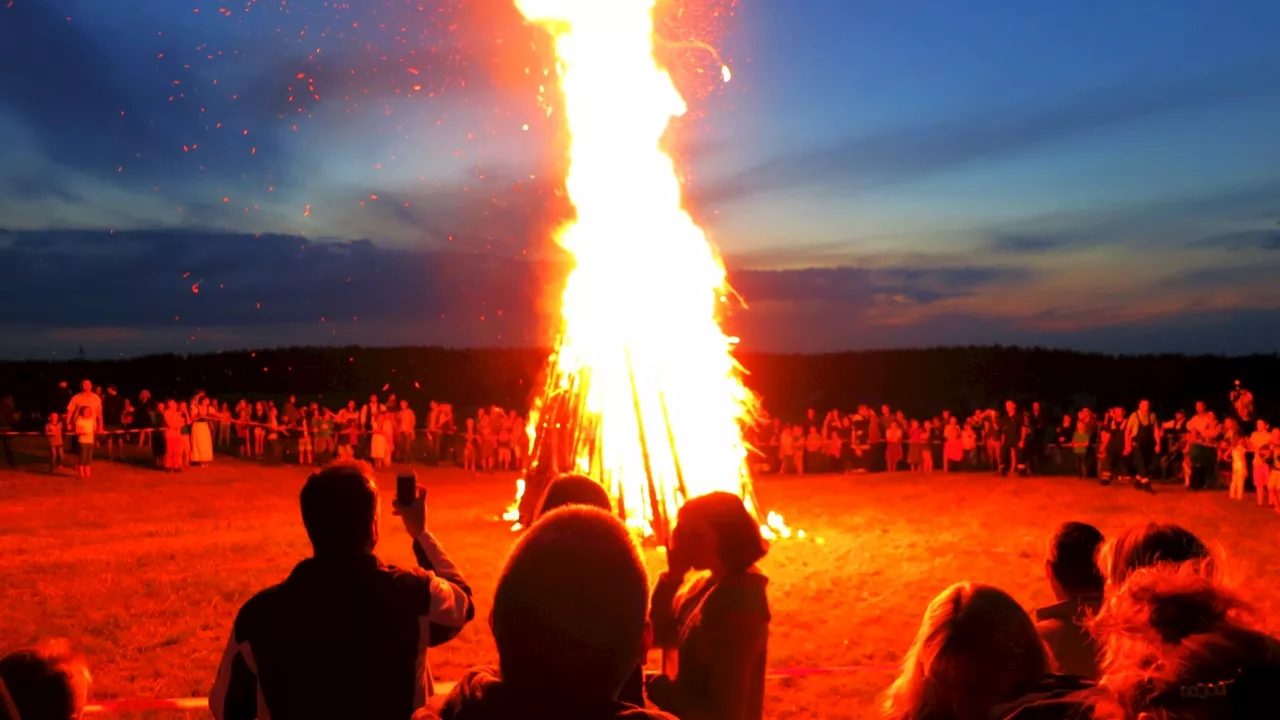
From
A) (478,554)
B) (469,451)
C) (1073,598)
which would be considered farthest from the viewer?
(469,451)

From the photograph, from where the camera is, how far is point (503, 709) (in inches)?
67.7

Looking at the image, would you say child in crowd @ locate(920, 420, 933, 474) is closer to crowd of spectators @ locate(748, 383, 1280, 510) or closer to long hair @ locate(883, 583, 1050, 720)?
crowd of spectators @ locate(748, 383, 1280, 510)

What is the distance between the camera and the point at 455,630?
120 inches

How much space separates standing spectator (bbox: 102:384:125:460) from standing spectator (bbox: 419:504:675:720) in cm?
2429

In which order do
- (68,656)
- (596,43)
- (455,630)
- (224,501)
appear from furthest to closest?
(224,501) < (596,43) < (455,630) < (68,656)

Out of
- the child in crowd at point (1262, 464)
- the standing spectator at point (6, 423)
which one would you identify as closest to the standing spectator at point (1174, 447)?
the child in crowd at point (1262, 464)

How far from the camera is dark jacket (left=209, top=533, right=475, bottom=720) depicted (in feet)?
8.86

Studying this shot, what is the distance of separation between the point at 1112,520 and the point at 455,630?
14.6m

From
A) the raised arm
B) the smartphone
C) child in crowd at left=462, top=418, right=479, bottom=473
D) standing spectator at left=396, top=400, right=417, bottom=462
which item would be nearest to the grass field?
the smartphone

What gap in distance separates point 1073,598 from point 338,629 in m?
2.73

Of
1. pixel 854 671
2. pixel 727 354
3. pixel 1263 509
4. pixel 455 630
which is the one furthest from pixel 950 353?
pixel 455 630

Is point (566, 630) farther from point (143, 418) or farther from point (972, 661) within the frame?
point (143, 418)

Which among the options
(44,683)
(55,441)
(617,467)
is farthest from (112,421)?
(44,683)

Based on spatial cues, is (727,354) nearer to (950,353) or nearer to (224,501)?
(224,501)
